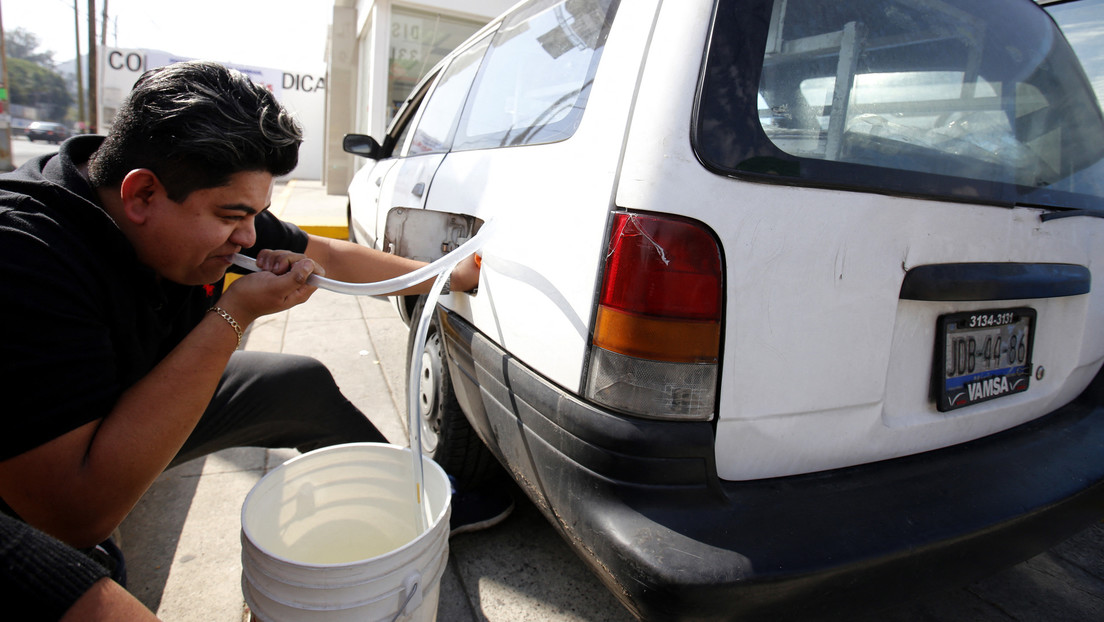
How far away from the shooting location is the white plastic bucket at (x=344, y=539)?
1.11 m

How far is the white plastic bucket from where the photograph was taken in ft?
3.64

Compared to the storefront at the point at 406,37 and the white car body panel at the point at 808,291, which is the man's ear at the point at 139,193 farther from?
the storefront at the point at 406,37

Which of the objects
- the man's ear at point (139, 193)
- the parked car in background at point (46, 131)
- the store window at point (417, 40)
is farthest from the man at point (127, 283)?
the parked car in background at point (46, 131)

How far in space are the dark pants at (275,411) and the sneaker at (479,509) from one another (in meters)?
0.39

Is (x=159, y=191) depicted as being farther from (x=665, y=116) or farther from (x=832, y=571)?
(x=832, y=571)

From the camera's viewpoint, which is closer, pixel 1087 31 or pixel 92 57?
pixel 1087 31

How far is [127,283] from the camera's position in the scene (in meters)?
1.25

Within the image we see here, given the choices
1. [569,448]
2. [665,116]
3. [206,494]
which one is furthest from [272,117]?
[206,494]

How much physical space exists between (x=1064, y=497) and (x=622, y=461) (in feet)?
3.75

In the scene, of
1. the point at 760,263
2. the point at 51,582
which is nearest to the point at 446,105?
the point at 760,263

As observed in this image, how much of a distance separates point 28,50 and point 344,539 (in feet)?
135

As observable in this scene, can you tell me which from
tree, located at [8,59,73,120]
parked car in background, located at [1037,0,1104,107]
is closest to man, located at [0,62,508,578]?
parked car in background, located at [1037,0,1104,107]

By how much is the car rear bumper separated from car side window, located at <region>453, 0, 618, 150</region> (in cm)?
68

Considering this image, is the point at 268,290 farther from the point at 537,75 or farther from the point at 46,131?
the point at 46,131
